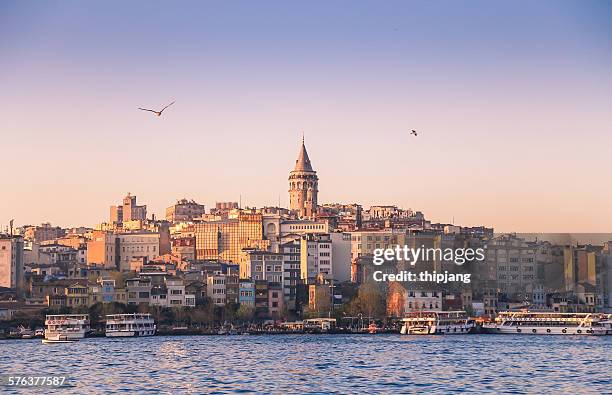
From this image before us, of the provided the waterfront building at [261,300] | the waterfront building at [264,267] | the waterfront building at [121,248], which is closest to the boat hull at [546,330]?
the waterfront building at [261,300]

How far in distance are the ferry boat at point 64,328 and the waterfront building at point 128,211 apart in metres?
46.2

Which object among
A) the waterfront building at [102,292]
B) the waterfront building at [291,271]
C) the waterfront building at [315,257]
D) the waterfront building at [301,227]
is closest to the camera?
the waterfront building at [102,292]

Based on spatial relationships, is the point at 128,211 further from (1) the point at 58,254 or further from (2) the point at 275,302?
(2) the point at 275,302

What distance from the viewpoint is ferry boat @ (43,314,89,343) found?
46.7 meters

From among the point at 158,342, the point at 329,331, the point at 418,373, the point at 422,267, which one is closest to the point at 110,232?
the point at 422,267

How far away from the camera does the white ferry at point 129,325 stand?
163 feet

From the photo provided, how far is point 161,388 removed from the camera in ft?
90.6

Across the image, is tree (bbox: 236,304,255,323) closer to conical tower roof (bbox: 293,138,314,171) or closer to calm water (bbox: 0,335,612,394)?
calm water (bbox: 0,335,612,394)

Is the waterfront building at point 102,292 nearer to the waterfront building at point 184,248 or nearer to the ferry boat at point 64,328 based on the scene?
the ferry boat at point 64,328

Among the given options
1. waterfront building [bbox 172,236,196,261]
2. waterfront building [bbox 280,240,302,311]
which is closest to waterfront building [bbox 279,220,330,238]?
waterfront building [bbox 172,236,196,261]

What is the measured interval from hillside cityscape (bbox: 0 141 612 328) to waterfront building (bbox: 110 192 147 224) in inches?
544

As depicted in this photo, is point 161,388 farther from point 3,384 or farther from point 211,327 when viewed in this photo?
point 211,327

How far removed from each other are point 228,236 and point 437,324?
2779 centimetres

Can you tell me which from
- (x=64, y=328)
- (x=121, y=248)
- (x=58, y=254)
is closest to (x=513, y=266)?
(x=121, y=248)
